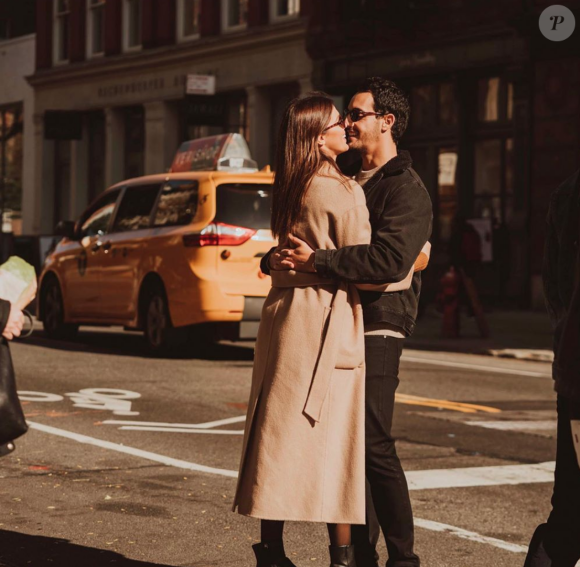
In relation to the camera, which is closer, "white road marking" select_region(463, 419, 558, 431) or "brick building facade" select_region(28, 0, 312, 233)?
"white road marking" select_region(463, 419, 558, 431)

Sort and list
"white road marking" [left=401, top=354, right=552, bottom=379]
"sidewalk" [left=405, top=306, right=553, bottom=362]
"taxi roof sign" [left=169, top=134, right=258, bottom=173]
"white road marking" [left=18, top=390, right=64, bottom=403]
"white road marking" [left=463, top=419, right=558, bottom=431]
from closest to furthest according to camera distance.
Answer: "white road marking" [left=463, top=419, right=558, bottom=431]
"white road marking" [left=18, top=390, right=64, bottom=403]
"white road marking" [left=401, top=354, right=552, bottom=379]
"taxi roof sign" [left=169, top=134, right=258, bottom=173]
"sidewalk" [left=405, top=306, right=553, bottom=362]

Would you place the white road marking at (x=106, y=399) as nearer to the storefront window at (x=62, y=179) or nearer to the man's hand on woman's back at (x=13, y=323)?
the man's hand on woman's back at (x=13, y=323)

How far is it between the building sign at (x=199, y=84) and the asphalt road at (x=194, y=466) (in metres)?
17.1

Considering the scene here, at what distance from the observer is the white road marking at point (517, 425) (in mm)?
9750

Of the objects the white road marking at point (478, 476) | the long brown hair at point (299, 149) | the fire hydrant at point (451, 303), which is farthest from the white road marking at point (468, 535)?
the fire hydrant at point (451, 303)

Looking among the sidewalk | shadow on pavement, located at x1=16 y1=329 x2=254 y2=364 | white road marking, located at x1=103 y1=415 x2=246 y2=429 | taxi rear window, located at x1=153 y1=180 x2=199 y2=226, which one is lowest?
the sidewalk

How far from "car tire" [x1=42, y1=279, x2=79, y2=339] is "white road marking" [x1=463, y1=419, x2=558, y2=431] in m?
7.16

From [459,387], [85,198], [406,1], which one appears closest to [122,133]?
[85,198]

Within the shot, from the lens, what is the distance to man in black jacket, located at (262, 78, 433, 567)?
15.5 ft

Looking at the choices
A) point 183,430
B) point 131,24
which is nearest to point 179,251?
point 183,430

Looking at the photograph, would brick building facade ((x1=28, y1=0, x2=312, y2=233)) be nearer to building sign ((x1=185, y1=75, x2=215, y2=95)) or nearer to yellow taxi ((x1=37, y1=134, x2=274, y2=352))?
building sign ((x1=185, y1=75, x2=215, y2=95))

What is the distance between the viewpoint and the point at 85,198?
37.4 metres

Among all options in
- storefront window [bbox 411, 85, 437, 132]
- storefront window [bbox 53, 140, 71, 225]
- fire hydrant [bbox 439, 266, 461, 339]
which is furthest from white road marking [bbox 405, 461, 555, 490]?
storefront window [bbox 53, 140, 71, 225]

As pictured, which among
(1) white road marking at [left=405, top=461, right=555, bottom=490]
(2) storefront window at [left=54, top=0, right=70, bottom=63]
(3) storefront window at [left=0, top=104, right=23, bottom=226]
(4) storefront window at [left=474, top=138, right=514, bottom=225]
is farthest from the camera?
(3) storefront window at [left=0, top=104, right=23, bottom=226]
